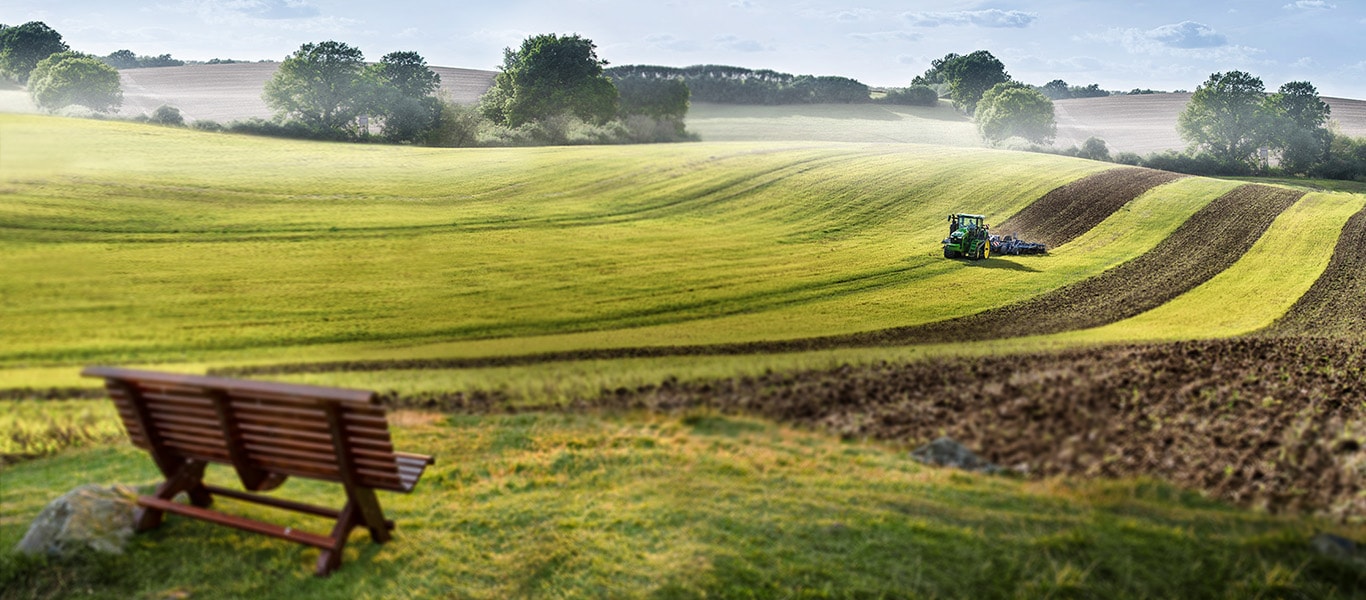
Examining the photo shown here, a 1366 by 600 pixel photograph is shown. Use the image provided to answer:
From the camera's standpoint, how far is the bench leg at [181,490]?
6473mm

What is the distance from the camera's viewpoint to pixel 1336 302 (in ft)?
55.8

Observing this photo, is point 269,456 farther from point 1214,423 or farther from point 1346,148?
point 1346,148

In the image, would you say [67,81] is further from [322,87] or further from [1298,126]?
[1298,126]

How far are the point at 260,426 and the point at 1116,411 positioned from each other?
24.9 feet

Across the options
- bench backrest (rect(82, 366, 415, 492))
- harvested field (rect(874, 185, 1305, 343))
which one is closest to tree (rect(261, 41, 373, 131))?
bench backrest (rect(82, 366, 415, 492))

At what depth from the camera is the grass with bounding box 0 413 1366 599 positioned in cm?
596

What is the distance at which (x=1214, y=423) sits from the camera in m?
8.22

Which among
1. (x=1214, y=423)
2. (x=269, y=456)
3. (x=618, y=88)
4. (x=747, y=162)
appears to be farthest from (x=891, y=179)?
(x=269, y=456)

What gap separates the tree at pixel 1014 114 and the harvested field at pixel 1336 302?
→ 17.7 meters

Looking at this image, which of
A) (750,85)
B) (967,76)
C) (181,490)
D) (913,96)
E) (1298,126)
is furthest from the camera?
(967,76)

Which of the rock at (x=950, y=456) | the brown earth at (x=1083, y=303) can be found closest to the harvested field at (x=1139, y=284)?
the brown earth at (x=1083, y=303)

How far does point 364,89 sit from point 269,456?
33.5 feet

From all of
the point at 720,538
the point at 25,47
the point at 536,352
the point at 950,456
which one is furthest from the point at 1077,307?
the point at 25,47

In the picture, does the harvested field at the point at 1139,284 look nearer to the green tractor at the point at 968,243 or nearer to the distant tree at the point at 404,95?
the green tractor at the point at 968,243
